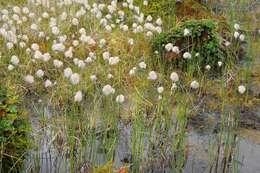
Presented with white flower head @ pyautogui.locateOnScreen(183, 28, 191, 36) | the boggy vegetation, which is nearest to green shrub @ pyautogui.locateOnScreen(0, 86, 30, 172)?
the boggy vegetation

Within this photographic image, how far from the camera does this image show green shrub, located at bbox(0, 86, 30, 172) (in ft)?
15.3

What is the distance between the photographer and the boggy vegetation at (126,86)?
5301 millimetres

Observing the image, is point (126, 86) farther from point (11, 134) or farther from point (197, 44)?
point (11, 134)

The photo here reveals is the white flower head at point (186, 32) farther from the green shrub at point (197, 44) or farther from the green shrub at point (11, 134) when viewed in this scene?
the green shrub at point (11, 134)

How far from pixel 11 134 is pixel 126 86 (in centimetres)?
235

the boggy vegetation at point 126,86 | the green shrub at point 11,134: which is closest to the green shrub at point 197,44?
the boggy vegetation at point 126,86

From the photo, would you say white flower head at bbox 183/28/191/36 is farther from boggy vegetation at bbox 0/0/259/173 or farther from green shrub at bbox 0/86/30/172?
green shrub at bbox 0/86/30/172

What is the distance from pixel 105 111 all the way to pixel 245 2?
4.82 metres

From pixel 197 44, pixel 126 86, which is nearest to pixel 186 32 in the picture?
pixel 197 44

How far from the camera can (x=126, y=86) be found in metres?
6.78

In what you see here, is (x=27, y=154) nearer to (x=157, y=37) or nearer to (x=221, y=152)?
(x=221, y=152)

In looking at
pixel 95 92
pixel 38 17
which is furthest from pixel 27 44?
pixel 95 92

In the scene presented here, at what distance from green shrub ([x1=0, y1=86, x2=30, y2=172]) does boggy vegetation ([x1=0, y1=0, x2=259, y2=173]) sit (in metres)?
0.08

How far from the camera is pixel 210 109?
261 inches
